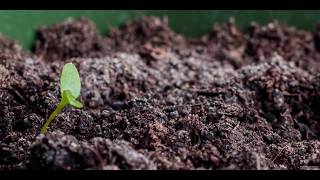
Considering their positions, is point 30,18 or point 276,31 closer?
point 30,18

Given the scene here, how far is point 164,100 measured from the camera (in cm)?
187

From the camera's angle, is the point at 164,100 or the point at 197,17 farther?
the point at 197,17

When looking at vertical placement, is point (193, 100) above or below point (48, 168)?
above

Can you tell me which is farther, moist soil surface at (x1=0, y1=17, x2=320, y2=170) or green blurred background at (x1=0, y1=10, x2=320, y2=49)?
green blurred background at (x1=0, y1=10, x2=320, y2=49)

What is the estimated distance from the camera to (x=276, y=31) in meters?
2.65

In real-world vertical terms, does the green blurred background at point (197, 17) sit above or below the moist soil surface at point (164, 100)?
above

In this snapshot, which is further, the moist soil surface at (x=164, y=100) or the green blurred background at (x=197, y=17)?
the green blurred background at (x=197, y=17)

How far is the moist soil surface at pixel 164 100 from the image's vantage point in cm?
125

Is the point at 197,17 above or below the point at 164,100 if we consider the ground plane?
above

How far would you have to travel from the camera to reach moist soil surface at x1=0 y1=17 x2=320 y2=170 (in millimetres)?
1251

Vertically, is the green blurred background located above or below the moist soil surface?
above

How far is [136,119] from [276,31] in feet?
4.21
